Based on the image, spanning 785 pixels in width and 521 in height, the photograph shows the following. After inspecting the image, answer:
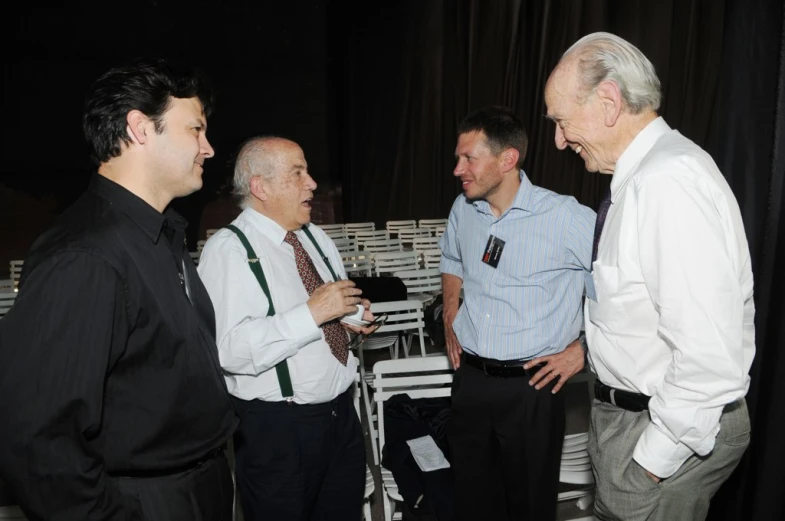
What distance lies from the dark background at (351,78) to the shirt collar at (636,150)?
446 centimetres

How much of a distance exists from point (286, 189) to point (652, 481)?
4.65 ft

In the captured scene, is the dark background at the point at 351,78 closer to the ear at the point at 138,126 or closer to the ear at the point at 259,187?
the ear at the point at 259,187

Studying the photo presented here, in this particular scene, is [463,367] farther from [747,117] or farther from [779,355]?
[747,117]

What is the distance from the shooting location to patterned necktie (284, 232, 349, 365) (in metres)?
1.93

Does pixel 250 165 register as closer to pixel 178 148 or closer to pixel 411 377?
pixel 178 148

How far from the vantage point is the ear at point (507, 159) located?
2217mm

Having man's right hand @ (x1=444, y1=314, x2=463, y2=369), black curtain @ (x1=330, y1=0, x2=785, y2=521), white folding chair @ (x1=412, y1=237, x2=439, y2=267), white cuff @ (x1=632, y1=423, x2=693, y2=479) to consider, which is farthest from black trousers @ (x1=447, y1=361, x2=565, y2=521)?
white folding chair @ (x1=412, y1=237, x2=439, y2=267)

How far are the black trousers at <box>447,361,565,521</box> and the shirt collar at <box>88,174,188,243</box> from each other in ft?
4.65

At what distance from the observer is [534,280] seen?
82.9 inches

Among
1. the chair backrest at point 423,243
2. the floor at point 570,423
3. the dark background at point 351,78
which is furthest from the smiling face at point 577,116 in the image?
the chair backrest at point 423,243

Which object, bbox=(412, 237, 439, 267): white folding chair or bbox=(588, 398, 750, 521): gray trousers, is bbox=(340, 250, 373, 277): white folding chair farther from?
bbox=(588, 398, 750, 521): gray trousers

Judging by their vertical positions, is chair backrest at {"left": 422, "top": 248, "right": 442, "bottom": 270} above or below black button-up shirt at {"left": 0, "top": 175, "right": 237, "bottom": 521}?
below

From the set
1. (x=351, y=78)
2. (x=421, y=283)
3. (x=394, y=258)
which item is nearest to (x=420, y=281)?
(x=421, y=283)

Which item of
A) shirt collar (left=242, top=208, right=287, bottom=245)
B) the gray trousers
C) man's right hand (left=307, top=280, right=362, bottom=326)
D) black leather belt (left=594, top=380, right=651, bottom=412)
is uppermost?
shirt collar (left=242, top=208, right=287, bottom=245)
